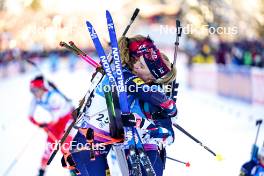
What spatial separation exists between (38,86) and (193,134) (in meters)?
3.29

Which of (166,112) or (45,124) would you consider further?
(45,124)

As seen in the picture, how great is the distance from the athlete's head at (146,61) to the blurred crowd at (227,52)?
38.8ft

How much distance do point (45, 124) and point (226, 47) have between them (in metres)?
12.7

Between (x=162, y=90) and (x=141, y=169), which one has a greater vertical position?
(x=162, y=90)

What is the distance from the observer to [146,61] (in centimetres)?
397

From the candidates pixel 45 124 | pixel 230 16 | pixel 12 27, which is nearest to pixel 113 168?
pixel 45 124

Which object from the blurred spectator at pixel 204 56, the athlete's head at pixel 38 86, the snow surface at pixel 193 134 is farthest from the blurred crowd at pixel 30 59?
the athlete's head at pixel 38 86

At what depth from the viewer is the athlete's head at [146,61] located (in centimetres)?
397

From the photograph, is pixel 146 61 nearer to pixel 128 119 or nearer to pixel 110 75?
pixel 110 75

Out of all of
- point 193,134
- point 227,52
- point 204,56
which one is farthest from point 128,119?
point 204,56

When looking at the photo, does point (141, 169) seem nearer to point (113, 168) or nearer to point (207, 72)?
point (113, 168)

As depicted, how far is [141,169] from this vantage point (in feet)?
12.9

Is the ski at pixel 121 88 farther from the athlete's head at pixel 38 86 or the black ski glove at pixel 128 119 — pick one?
the athlete's head at pixel 38 86

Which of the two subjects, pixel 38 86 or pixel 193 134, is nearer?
pixel 38 86
